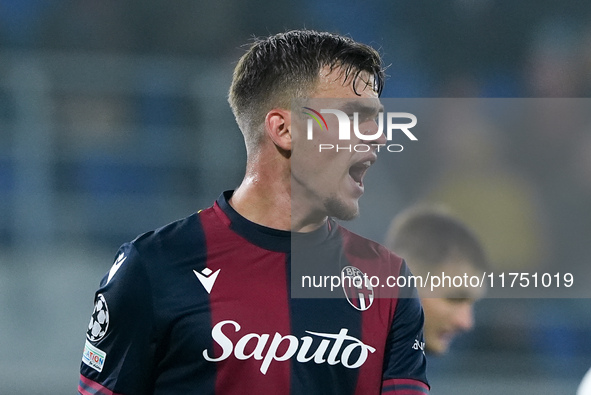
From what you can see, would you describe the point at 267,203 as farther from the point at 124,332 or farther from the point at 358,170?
the point at 124,332

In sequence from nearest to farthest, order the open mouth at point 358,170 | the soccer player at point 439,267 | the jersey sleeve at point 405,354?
the jersey sleeve at point 405,354 → the open mouth at point 358,170 → the soccer player at point 439,267

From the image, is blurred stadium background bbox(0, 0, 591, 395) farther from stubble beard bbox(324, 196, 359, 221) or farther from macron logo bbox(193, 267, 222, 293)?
macron logo bbox(193, 267, 222, 293)

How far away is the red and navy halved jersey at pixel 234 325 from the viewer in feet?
5.14

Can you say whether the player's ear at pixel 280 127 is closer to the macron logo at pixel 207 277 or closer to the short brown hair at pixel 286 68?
the short brown hair at pixel 286 68

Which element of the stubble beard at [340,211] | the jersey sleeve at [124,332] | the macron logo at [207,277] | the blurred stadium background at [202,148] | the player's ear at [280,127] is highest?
the blurred stadium background at [202,148]

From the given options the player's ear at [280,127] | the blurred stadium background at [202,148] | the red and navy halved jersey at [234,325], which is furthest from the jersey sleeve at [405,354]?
the blurred stadium background at [202,148]

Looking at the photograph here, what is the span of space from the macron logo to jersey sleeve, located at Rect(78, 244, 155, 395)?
0.38ft

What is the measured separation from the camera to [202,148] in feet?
15.8

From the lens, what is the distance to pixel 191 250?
1.67 m

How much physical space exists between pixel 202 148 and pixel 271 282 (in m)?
3.24

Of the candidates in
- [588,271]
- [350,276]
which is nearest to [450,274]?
[350,276]

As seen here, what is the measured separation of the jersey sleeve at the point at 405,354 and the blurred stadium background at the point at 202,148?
2.47 metres

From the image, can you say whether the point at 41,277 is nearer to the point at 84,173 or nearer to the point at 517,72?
the point at 84,173

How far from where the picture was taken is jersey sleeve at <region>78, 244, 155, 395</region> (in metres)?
1.56
